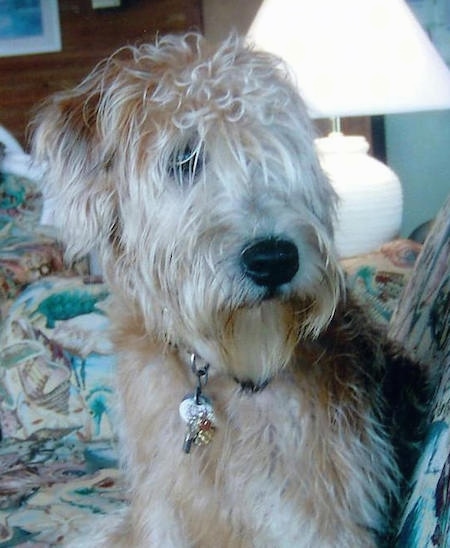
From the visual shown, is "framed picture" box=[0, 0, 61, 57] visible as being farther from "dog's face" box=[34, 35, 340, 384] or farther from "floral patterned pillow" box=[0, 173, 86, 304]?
"dog's face" box=[34, 35, 340, 384]

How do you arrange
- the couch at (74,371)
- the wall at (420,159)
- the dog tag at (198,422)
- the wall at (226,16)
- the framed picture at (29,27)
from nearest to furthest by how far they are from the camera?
the dog tag at (198,422), the couch at (74,371), the wall at (420,159), the wall at (226,16), the framed picture at (29,27)

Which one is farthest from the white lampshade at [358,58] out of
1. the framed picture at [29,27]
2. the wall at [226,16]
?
the framed picture at [29,27]

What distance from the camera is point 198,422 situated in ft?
3.93

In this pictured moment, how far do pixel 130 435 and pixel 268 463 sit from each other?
26 cm

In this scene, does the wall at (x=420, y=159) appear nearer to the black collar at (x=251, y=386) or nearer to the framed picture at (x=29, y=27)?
the framed picture at (x=29, y=27)

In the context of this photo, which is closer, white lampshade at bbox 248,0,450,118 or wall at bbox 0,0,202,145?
white lampshade at bbox 248,0,450,118

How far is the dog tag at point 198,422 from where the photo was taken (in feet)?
3.94

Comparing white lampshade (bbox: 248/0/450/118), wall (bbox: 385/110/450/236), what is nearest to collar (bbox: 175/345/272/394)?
white lampshade (bbox: 248/0/450/118)

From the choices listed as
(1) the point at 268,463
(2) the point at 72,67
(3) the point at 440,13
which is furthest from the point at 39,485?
(2) the point at 72,67

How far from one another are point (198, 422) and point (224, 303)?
18 centimetres

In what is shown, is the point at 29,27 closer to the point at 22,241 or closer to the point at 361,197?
the point at 22,241

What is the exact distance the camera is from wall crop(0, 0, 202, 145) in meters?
4.78

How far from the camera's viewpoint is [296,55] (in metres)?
2.17

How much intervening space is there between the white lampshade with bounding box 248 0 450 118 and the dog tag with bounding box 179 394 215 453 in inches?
43.8
